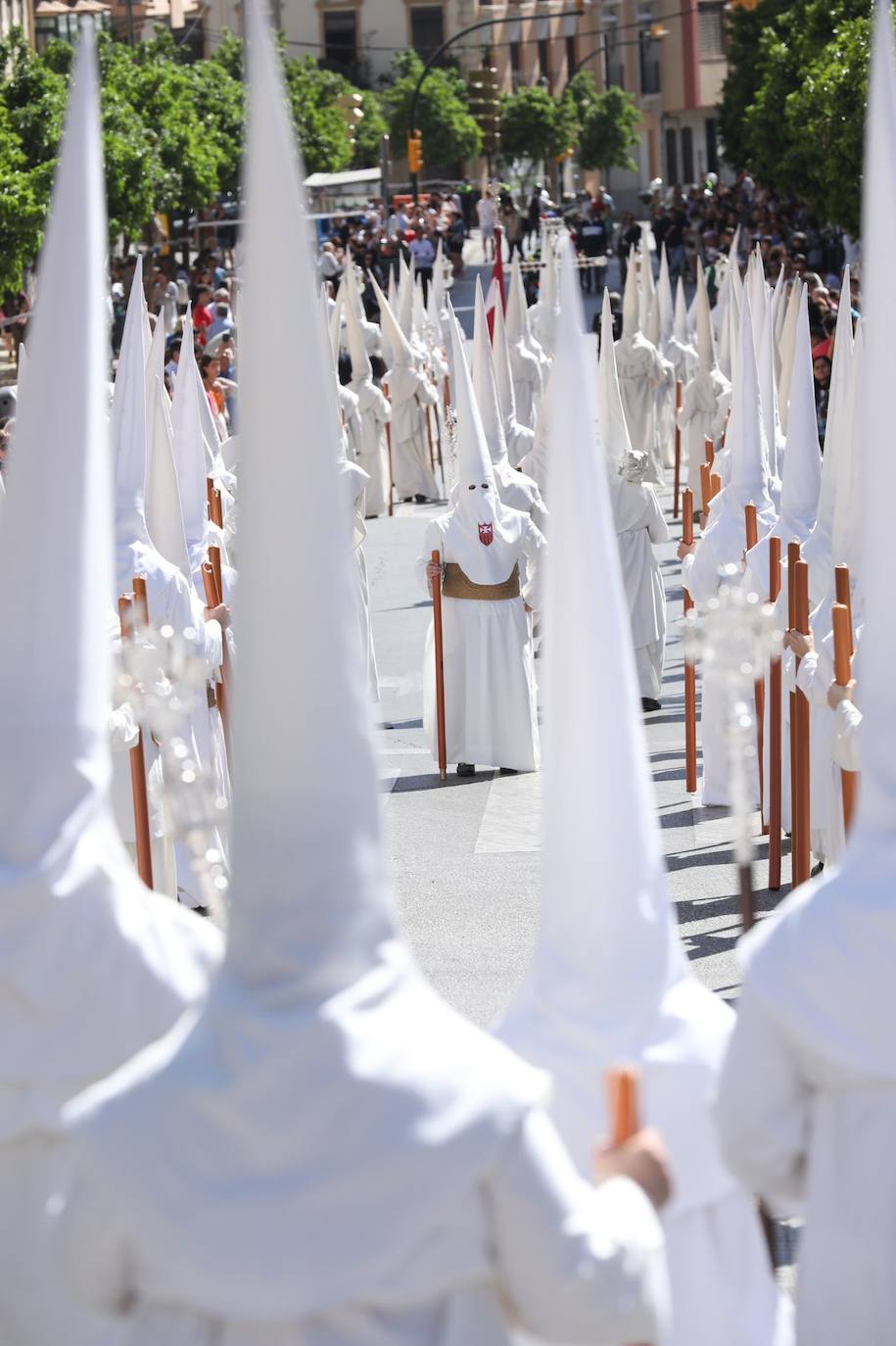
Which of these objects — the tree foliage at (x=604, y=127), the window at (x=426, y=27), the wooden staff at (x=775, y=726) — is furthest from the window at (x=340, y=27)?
the wooden staff at (x=775, y=726)

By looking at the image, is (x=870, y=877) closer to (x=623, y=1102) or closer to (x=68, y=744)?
(x=623, y=1102)

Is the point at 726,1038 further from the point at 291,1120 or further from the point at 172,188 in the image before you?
the point at 172,188

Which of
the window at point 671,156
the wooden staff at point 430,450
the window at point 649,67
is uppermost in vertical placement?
the window at point 649,67

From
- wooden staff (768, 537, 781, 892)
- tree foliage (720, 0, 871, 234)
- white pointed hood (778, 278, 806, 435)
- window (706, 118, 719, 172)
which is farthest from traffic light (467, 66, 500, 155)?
wooden staff (768, 537, 781, 892)

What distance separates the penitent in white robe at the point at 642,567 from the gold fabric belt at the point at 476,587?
1.17m

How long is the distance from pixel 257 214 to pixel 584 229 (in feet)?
123

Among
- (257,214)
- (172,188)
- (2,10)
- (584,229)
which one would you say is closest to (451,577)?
(257,214)

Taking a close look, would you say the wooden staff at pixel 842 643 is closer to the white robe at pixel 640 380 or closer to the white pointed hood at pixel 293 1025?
the white pointed hood at pixel 293 1025

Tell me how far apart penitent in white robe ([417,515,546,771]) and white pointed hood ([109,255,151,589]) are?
3123mm

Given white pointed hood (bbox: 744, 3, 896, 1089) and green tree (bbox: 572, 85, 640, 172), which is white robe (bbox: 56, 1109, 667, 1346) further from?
green tree (bbox: 572, 85, 640, 172)

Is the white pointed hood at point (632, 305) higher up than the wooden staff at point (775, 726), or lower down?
higher up

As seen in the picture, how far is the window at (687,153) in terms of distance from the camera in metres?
73.6

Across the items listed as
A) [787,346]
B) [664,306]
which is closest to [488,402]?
[787,346]

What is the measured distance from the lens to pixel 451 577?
11.2 metres
